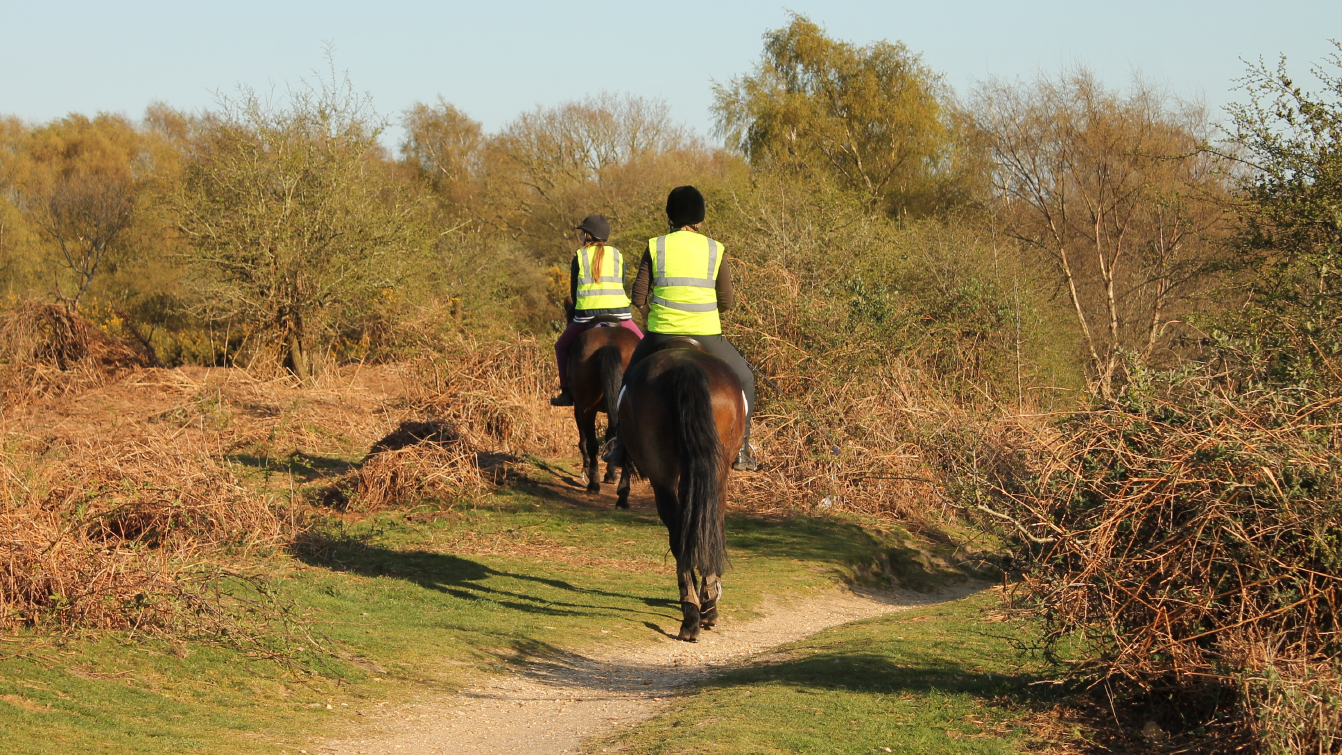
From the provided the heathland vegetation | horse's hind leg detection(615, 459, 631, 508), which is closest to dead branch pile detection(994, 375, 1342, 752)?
the heathland vegetation

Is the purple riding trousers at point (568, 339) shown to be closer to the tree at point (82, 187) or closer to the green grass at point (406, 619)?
the green grass at point (406, 619)

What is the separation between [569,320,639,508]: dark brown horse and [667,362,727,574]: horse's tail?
13.2 ft

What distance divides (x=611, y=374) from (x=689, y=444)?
4466mm

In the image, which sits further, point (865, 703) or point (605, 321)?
point (605, 321)

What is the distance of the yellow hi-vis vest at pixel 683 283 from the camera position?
9062 millimetres

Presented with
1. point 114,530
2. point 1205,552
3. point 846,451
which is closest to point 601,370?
point 846,451

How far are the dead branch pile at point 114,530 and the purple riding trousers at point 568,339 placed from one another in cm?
395

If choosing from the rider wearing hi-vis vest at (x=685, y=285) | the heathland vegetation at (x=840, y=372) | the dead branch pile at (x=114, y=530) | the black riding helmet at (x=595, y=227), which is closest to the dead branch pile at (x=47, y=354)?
the heathland vegetation at (x=840, y=372)

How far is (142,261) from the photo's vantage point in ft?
146

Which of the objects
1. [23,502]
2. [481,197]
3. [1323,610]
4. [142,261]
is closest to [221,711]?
[23,502]

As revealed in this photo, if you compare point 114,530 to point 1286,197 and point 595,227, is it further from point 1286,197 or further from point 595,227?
point 1286,197

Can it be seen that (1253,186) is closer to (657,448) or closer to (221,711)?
(657,448)

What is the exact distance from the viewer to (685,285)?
9.10 meters

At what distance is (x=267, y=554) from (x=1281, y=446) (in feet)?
26.6
